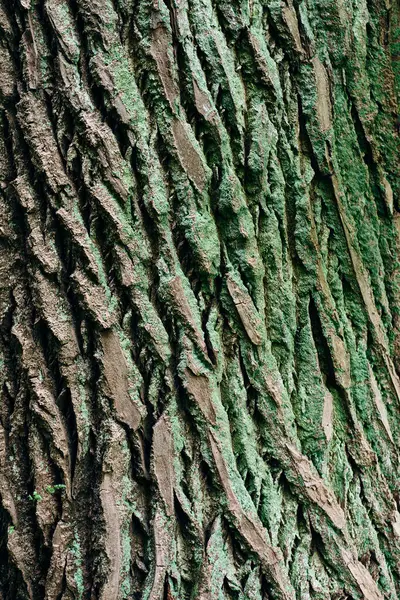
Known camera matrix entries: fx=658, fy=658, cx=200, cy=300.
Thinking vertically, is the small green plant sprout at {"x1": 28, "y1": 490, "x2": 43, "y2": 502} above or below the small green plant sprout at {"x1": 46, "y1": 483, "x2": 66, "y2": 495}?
below

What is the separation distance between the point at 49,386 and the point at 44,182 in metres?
0.47

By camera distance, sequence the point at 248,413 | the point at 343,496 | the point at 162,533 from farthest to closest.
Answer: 1. the point at 343,496
2. the point at 248,413
3. the point at 162,533

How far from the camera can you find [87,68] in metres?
1.51

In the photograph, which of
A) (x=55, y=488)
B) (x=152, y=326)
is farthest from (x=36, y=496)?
(x=152, y=326)

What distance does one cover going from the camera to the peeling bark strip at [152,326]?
1.47 metres

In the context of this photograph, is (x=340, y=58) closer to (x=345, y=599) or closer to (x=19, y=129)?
(x=19, y=129)

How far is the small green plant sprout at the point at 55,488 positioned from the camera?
1.49m

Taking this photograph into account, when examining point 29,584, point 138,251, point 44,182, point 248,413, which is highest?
point 44,182

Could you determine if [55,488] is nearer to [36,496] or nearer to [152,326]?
[36,496]

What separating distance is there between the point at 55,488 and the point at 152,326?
1.41 feet

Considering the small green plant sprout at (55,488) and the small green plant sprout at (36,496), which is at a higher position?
the small green plant sprout at (55,488)

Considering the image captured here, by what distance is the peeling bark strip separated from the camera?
4.83 feet

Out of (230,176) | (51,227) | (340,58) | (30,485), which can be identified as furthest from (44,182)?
(340,58)

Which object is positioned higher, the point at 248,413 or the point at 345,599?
the point at 248,413
